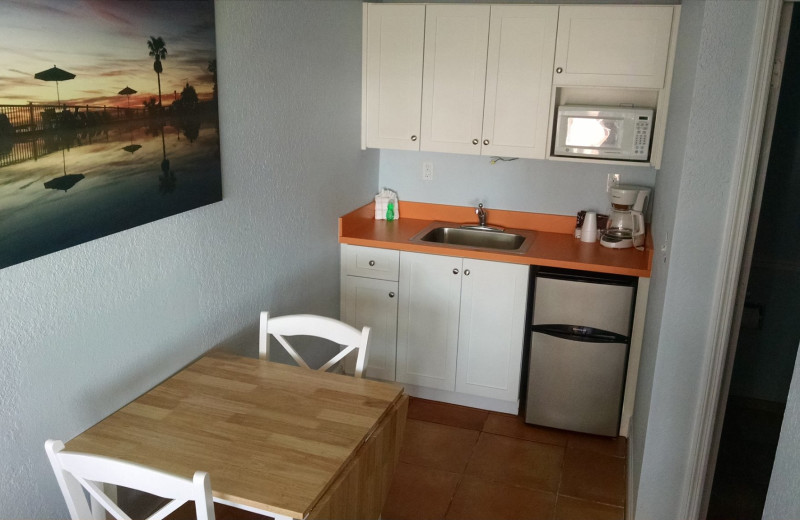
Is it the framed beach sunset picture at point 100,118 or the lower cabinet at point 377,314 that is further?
the lower cabinet at point 377,314

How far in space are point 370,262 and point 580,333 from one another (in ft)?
3.76

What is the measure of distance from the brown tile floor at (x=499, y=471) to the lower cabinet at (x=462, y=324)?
20 cm

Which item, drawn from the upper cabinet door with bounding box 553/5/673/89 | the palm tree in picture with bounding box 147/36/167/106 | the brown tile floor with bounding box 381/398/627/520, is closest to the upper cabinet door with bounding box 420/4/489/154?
the upper cabinet door with bounding box 553/5/673/89

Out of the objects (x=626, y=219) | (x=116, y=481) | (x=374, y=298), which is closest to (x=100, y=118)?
(x=116, y=481)

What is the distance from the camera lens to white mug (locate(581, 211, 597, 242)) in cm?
368

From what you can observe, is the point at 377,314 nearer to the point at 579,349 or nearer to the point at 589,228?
the point at 579,349

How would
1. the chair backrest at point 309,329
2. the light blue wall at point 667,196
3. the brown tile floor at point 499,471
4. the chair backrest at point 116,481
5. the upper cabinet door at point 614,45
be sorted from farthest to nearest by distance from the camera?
1. the upper cabinet door at point 614,45
2. the brown tile floor at point 499,471
3. the chair backrest at point 309,329
4. the light blue wall at point 667,196
5. the chair backrest at point 116,481

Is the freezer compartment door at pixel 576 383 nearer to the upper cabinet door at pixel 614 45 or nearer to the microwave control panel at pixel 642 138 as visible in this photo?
the microwave control panel at pixel 642 138

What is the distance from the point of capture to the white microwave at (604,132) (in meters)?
3.37

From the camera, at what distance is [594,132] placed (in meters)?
3.45

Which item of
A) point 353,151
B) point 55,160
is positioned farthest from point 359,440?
point 353,151

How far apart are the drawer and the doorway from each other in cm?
176

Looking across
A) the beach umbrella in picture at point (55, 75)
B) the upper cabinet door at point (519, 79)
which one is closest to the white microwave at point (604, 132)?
the upper cabinet door at point (519, 79)

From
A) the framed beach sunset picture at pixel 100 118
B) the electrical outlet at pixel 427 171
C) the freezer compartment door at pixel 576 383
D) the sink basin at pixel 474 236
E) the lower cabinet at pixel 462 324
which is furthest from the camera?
the electrical outlet at pixel 427 171
